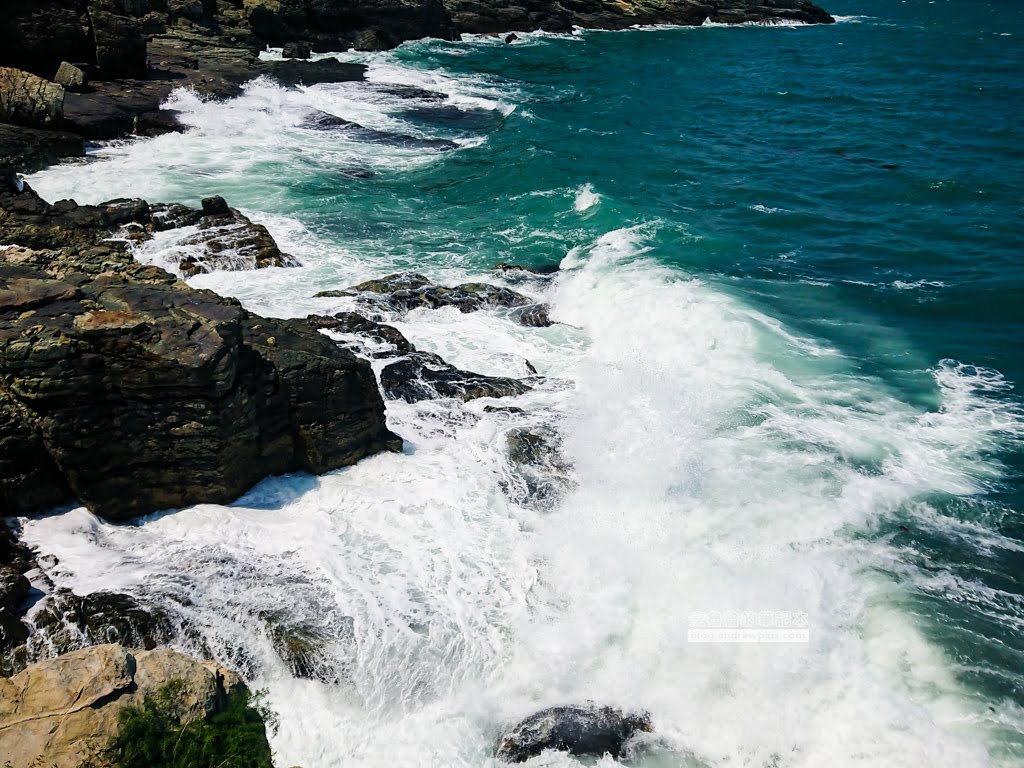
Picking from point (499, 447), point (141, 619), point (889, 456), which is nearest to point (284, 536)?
point (141, 619)

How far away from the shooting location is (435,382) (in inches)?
651

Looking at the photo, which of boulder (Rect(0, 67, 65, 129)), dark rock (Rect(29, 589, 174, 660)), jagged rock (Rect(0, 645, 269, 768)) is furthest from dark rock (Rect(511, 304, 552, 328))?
boulder (Rect(0, 67, 65, 129))

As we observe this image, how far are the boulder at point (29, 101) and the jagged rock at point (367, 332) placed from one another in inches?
688

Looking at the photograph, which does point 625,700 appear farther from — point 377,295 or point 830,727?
point 377,295

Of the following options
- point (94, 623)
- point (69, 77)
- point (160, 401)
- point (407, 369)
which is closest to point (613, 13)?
point (69, 77)

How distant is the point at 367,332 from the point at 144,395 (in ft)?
24.4

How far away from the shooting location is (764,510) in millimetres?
13953

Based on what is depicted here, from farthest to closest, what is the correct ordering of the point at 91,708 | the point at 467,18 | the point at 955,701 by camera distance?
the point at 467,18
the point at 955,701
the point at 91,708

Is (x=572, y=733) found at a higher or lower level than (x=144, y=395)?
lower

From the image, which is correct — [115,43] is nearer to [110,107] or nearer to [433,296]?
[110,107]

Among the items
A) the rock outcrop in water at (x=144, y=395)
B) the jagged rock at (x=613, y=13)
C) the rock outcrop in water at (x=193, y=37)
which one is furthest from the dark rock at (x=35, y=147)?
the jagged rock at (x=613, y=13)

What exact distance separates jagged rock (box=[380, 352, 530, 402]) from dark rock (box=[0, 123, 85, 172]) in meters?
18.2

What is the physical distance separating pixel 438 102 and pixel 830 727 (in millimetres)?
40805

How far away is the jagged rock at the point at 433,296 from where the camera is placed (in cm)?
2014
